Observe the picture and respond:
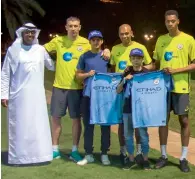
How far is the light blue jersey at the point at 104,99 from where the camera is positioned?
6.91m

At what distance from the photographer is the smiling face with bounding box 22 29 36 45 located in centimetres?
695

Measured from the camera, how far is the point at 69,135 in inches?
374

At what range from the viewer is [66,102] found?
7371mm

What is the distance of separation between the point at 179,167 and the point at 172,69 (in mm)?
1335

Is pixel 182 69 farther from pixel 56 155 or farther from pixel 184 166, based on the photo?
pixel 56 155

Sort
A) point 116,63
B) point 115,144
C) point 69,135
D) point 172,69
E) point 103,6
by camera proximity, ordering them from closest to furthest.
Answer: point 172,69 → point 116,63 → point 115,144 → point 69,135 → point 103,6

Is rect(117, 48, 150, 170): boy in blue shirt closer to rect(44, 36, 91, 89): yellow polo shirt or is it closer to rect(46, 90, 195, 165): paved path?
rect(44, 36, 91, 89): yellow polo shirt

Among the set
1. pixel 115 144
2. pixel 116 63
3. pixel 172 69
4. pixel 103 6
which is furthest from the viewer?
pixel 103 6

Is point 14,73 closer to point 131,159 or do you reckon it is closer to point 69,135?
point 131,159

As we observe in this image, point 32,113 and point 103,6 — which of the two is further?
point 103,6

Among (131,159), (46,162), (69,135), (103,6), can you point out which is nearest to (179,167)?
(131,159)

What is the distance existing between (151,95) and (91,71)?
85cm

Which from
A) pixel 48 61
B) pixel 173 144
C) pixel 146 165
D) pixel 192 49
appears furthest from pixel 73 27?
pixel 173 144

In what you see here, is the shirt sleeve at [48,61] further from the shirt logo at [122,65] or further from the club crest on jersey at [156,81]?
the club crest on jersey at [156,81]
